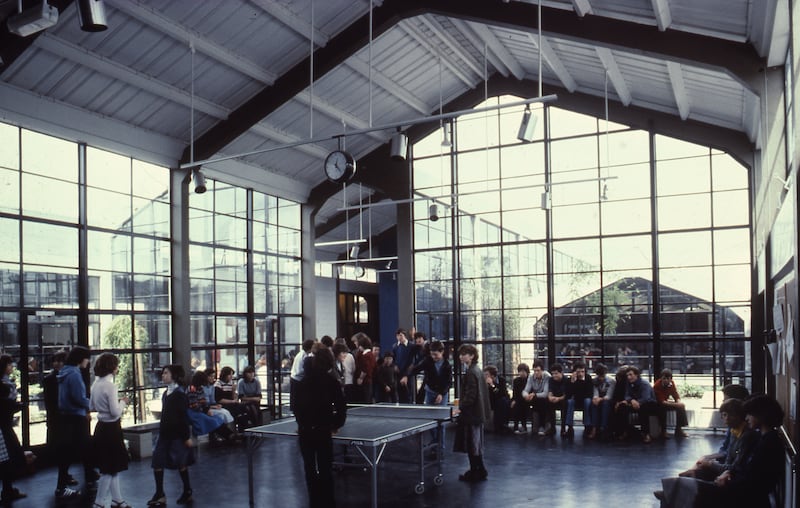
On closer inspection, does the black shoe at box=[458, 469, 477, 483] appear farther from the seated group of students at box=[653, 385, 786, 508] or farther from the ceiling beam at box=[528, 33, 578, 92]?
the ceiling beam at box=[528, 33, 578, 92]

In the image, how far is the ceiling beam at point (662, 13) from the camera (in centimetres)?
843

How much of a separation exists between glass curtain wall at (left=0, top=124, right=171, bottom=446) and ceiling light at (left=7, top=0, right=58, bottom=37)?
12.6 ft

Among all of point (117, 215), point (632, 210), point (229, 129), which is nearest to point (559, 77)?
point (632, 210)

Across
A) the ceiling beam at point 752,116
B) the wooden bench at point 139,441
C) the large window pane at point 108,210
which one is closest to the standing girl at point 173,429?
the wooden bench at point 139,441

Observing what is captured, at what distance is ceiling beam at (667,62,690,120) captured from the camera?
34.8 feet

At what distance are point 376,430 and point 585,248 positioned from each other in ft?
28.4

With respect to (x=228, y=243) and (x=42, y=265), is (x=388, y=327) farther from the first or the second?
(x=42, y=265)

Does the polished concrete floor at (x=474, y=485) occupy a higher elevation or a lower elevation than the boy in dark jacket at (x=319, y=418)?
lower

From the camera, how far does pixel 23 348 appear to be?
387 inches

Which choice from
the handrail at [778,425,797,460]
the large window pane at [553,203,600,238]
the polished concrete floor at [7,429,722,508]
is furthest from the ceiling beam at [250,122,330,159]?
the handrail at [778,425,797,460]

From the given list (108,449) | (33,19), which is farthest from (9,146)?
(108,449)

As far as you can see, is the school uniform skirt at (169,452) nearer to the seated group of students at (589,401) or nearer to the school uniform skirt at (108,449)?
the school uniform skirt at (108,449)

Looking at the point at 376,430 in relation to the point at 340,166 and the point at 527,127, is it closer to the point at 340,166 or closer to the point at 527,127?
the point at 340,166

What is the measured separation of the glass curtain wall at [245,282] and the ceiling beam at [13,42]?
4.48 meters
